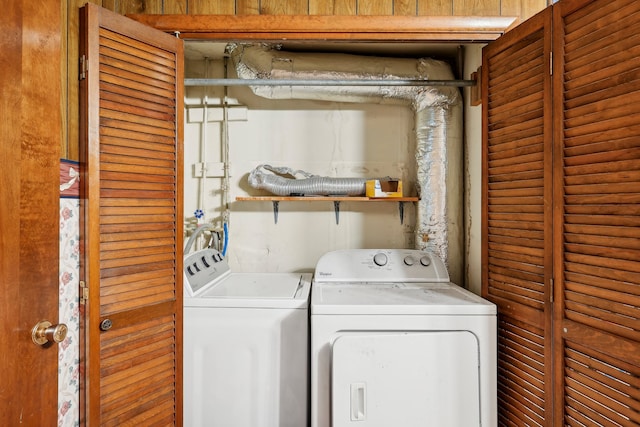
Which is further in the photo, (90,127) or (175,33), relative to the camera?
(175,33)

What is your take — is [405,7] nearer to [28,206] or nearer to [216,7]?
[216,7]

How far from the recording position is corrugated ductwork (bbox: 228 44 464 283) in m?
2.26

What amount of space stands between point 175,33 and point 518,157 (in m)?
Result: 1.62

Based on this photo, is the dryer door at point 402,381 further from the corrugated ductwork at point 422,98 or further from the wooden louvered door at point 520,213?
the corrugated ductwork at point 422,98

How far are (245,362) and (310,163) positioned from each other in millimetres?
1354

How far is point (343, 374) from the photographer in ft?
5.11

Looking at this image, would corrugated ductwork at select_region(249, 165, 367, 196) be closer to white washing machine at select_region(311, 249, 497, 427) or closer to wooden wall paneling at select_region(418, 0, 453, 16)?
white washing machine at select_region(311, 249, 497, 427)

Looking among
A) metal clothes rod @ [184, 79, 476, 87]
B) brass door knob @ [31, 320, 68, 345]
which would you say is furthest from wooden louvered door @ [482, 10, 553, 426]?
brass door knob @ [31, 320, 68, 345]

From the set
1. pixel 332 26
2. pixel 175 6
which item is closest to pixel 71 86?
pixel 175 6

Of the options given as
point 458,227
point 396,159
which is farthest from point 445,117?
point 458,227

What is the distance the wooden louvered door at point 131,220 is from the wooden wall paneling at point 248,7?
32cm

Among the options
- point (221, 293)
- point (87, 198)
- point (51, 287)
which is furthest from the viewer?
point (221, 293)

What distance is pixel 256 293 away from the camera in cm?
183

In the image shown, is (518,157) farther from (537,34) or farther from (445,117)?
(445,117)
